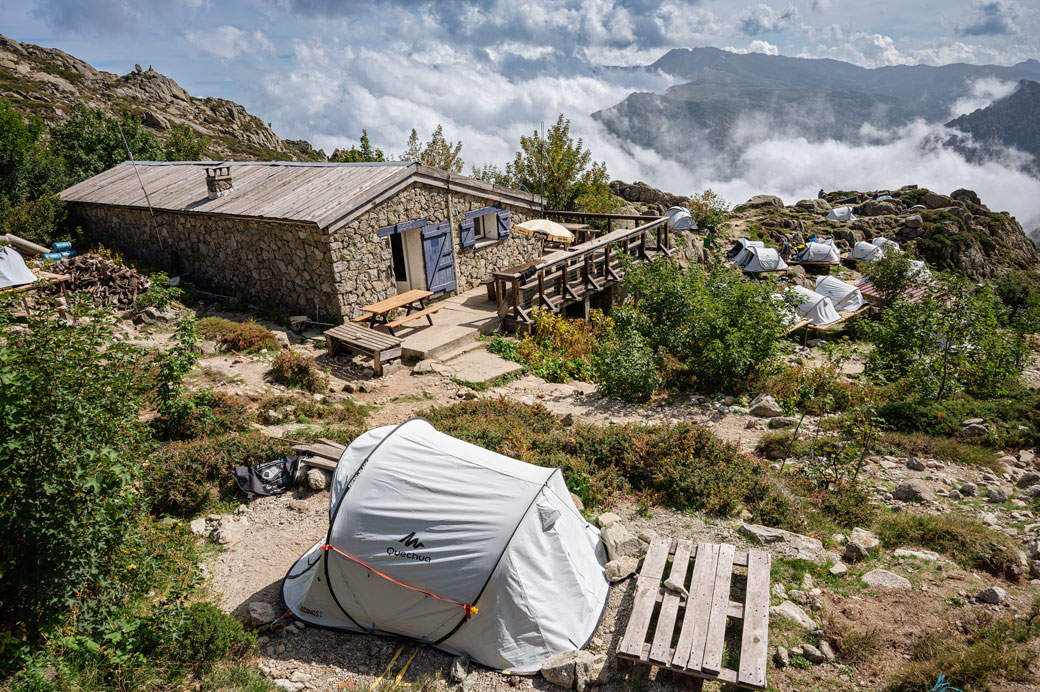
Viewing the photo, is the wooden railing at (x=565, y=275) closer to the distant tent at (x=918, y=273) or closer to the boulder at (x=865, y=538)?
the boulder at (x=865, y=538)

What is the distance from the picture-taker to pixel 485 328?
16047mm

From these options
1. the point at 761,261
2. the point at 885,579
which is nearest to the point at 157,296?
the point at 885,579

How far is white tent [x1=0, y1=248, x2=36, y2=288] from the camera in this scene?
46.1ft

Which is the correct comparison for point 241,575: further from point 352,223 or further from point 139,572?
point 352,223

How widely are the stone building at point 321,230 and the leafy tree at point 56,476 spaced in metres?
9.76

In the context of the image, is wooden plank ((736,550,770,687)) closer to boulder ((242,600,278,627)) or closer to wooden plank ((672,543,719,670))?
wooden plank ((672,543,719,670))

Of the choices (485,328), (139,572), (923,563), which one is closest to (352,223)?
(485,328)

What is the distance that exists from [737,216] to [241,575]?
47514 mm

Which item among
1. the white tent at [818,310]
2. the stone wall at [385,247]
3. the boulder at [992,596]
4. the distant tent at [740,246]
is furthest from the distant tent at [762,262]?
the boulder at [992,596]

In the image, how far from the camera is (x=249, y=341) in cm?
1400

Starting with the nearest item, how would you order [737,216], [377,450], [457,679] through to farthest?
[457,679], [377,450], [737,216]

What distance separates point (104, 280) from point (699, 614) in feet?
57.2

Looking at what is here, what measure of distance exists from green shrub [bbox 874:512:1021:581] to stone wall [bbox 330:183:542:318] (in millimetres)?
12279

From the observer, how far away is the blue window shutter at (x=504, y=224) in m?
19.1
